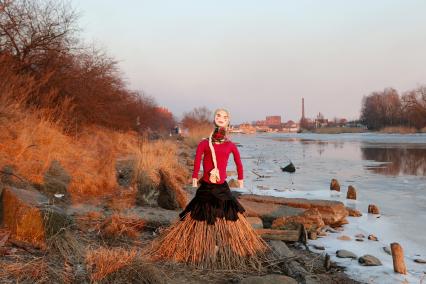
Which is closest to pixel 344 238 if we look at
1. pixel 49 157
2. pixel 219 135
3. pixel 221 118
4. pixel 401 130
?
pixel 219 135

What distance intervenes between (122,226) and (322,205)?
462cm

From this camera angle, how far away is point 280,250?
590 centimetres

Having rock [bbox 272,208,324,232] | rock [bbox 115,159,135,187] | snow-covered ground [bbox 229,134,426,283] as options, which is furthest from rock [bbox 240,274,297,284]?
rock [bbox 115,159,135,187]

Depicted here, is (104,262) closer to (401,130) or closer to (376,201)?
(376,201)

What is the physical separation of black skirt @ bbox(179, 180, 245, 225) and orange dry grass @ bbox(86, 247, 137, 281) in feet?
3.83

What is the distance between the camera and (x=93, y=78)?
705 inches

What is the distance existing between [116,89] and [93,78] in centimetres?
326

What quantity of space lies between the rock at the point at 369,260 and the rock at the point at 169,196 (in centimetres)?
384

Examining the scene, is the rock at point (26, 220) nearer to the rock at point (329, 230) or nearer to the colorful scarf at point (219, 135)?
the colorful scarf at point (219, 135)

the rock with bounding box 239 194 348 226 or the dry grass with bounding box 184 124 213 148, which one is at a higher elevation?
the dry grass with bounding box 184 124 213 148

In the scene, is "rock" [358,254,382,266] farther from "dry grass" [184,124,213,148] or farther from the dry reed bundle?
"dry grass" [184,124,213,148]

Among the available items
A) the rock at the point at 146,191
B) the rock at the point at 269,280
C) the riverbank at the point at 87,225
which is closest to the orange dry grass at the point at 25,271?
the riverbank at the point at 87,225

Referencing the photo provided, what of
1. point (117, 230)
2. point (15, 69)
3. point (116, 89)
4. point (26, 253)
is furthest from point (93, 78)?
point (26, 253)

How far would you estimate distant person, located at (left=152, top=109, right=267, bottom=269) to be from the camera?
5.32m
